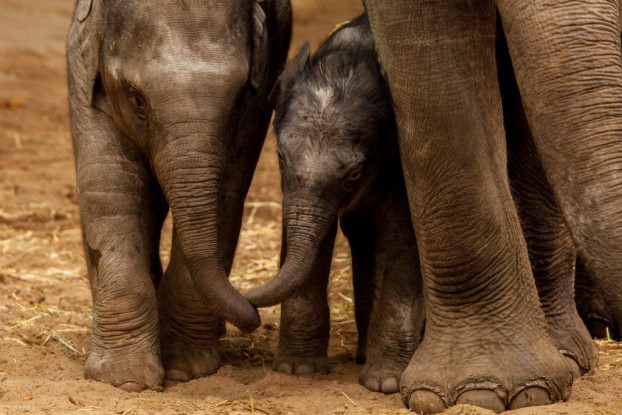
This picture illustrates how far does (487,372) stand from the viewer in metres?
4.62

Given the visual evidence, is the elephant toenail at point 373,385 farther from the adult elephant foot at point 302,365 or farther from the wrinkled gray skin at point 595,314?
the wrinkled gray skin at point 595,314

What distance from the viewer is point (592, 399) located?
15.6 feet

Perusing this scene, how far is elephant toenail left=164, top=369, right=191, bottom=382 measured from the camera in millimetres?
5363

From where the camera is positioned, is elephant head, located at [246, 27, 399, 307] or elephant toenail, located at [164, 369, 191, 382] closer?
elephant head, located at [246, 27, 399, 307]

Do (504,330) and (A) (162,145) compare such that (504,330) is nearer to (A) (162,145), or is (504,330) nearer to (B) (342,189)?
(B) (342,189)

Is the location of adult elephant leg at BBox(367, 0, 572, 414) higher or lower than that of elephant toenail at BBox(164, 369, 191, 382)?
higher

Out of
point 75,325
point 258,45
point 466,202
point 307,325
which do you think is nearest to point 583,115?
point 466,202

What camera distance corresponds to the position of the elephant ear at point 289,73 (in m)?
5.20

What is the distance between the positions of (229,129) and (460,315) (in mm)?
1109

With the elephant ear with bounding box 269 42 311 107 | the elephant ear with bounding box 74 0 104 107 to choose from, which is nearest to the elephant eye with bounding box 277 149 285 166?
the elephant ear with bounding box 269 42 311 107

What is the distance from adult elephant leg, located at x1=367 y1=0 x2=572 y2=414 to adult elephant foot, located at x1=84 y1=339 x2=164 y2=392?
0.99m

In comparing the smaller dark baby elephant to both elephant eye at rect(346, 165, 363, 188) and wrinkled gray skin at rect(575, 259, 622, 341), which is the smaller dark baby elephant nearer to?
elephant eye at rect(346, 165, 363, 188)

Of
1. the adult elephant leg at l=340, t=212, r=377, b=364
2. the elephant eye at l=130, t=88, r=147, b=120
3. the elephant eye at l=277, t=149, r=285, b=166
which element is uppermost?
the elephant eye at l=130, t=88, r=147, b=120

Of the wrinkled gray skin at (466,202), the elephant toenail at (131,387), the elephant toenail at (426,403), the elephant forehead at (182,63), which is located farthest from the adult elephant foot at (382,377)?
the elephant forehead at (182,63)
